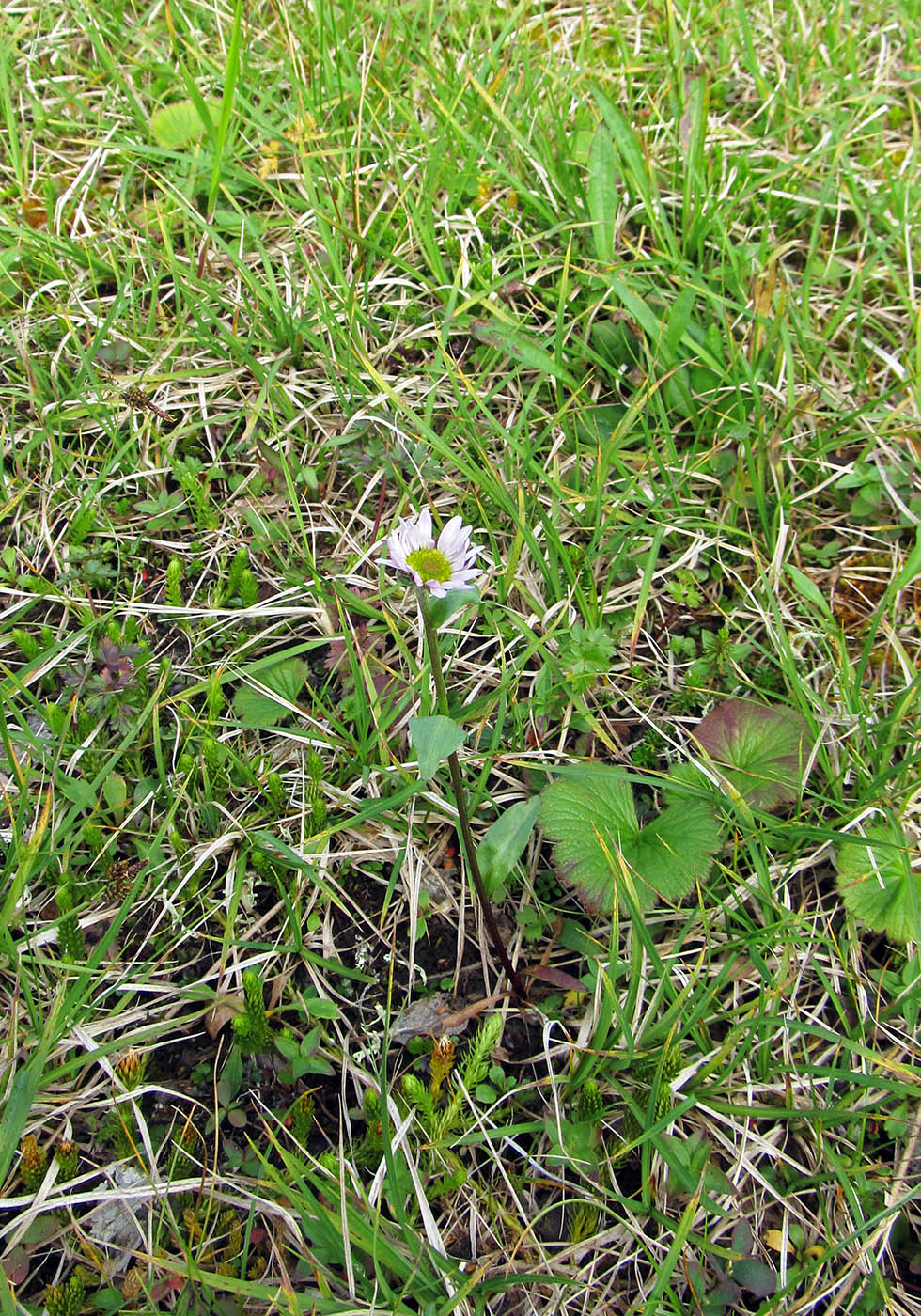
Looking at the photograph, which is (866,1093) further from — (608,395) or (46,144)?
(46,144)

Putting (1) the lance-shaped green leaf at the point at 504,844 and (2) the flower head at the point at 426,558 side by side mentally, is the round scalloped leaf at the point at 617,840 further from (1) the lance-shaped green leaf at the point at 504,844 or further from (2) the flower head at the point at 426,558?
(2) the flower head at the point at 426,558

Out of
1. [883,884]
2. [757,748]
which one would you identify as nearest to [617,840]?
[757,748]

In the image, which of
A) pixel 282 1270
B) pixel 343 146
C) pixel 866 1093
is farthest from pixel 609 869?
pixel 343 146

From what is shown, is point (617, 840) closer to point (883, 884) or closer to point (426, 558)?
point (883, 884)

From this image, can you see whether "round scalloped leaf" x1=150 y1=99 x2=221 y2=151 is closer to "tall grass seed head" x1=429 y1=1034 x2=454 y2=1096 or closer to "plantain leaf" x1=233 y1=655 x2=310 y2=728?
"plantain leaf" x1=233 y1=655 x2=310 y2=728

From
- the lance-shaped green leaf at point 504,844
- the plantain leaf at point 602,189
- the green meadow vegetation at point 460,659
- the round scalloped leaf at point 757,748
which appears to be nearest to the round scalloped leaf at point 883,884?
the green meadow vegetation at point 460,659

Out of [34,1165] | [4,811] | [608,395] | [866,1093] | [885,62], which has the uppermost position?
[885,62]
